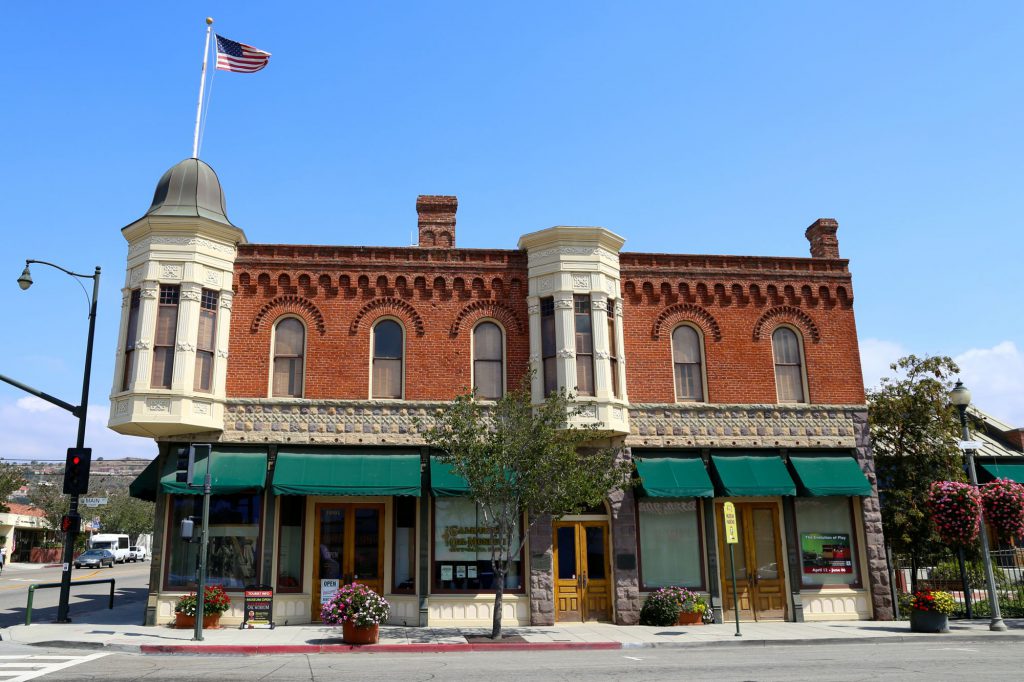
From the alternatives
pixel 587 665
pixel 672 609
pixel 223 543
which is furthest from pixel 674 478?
pixel 223 543

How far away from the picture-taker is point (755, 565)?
20.4m

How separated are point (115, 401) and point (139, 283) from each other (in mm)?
2985

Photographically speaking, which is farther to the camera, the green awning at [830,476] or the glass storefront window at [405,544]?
the green awning at [830,476]

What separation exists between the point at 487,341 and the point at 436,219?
3.82 meters

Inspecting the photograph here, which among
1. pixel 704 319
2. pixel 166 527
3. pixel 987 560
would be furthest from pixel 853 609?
pixel 166 527

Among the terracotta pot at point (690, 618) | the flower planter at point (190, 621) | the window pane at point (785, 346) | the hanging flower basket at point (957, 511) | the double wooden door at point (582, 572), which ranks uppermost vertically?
the window pane at point (785, 346)

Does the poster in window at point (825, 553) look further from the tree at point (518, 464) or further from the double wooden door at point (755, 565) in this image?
the tree at point (518, 464)

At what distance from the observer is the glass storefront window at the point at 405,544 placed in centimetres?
1959

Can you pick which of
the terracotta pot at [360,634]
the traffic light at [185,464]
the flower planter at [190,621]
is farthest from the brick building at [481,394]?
the terracotta pot at [360,634]

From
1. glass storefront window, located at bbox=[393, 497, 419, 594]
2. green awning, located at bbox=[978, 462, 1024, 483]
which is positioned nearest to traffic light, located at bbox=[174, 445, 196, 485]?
glass storefront window, located at bbox=[393, 497, 419, 594]

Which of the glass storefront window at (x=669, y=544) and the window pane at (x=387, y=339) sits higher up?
the window pane at (x=387, y=339)

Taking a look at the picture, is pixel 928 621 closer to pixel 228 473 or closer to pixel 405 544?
pixel 405 544

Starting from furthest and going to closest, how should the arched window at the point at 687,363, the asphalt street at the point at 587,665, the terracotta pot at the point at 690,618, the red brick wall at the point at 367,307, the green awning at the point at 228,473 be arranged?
the arched window at the point at 687,363
the red brick wall at the point at 367,307
the terracotta pot at the point at 690,618
the green awning at the point at 228,473
the asphalt street at the point at 587,665

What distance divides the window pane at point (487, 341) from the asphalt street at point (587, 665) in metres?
8.05
